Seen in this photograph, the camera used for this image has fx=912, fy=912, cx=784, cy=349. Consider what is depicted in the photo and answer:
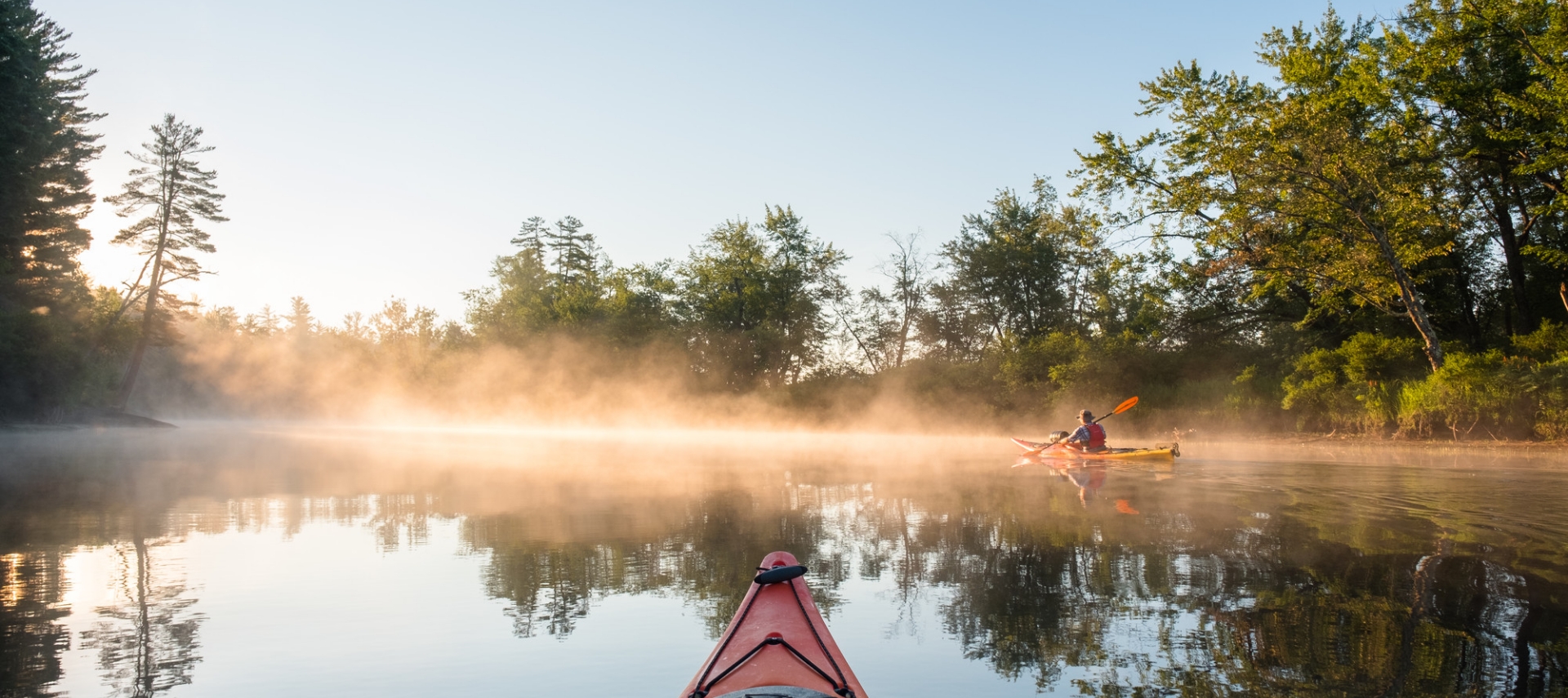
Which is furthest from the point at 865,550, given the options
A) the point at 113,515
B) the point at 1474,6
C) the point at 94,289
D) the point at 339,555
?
the point at 94,289

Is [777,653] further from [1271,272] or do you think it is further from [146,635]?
[1271,272]

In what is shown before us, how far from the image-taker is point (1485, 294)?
28109mm

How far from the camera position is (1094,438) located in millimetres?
19750

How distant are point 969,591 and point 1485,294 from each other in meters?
29.6

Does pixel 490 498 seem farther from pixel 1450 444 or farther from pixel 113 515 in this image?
pixel 1450 444

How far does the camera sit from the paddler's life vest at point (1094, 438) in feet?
64.4

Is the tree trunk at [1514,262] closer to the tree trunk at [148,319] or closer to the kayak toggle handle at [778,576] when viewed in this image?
the kayak toggle handle at [778,576]

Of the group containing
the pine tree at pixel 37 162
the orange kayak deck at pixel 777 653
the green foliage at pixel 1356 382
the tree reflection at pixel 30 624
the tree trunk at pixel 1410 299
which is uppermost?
the pine tree at pixel 37 162

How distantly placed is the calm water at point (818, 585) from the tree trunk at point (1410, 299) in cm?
1114

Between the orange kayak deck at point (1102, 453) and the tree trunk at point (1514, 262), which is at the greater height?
the tree trunk at point (1514, 262)

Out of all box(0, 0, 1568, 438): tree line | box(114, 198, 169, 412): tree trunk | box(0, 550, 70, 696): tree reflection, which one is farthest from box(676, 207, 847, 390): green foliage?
box(0, 550, 70, 696): tree reflection

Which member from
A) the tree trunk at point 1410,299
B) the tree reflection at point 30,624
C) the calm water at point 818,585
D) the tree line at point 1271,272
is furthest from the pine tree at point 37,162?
the tree trunk at point 1410,299

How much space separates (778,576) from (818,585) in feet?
6.99

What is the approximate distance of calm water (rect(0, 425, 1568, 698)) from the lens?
15.6 feet
